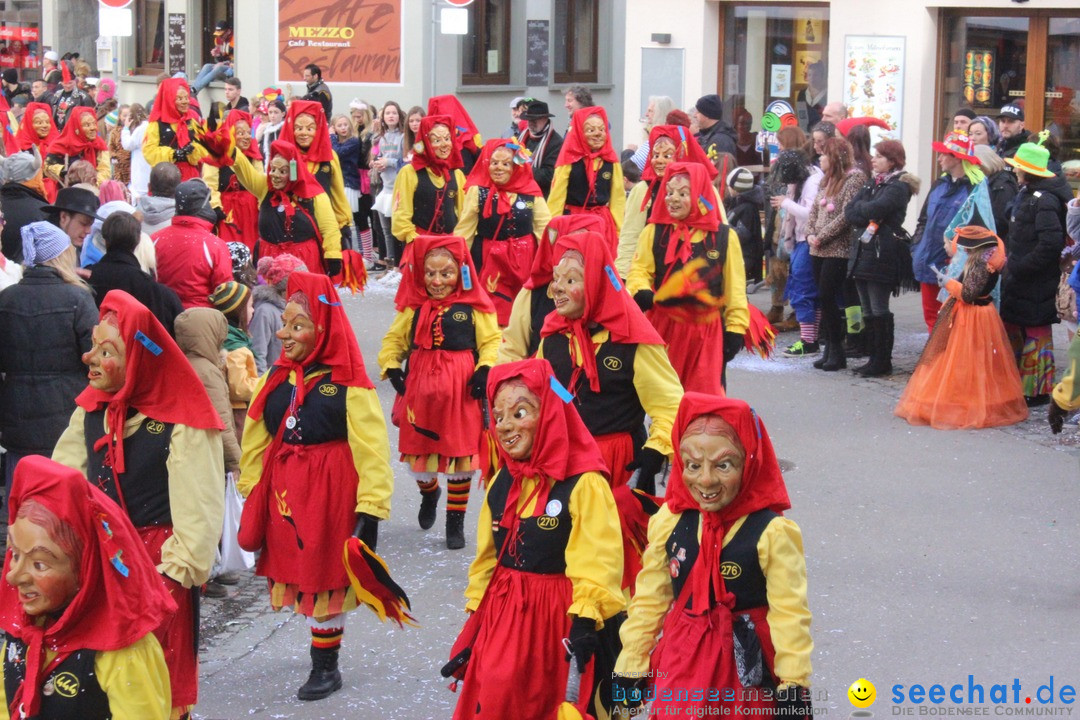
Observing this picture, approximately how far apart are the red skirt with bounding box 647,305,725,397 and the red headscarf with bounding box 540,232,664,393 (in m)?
2.55

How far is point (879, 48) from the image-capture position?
54.3 feet

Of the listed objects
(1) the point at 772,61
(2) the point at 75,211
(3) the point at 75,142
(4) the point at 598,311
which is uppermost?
(1) the point at 772,61

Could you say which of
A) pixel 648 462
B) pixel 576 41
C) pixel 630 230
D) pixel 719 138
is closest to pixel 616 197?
pixel 630 230

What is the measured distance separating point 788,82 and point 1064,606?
11.8 meters

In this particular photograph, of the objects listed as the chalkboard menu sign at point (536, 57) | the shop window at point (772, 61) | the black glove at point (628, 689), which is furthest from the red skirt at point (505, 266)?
the chalkboard menu sign at point (536, 57)

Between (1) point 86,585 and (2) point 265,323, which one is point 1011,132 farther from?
(1) point 86,585

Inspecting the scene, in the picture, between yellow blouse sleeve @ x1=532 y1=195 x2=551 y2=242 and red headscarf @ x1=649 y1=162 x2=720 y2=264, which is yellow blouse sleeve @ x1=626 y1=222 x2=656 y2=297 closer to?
red headscarf @ x1=649 y1=162 x2=720 y2=264

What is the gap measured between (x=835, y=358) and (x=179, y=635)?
8290 mm

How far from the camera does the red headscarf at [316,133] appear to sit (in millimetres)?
11992

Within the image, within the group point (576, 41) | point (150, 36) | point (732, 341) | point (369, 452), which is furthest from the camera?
point (150, 36)

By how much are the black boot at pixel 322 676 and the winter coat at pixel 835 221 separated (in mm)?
7150

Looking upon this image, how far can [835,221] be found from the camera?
39.9ft

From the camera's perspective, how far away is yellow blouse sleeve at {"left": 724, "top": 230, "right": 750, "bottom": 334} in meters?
8.68

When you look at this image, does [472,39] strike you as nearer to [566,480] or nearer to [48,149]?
[48,149]
